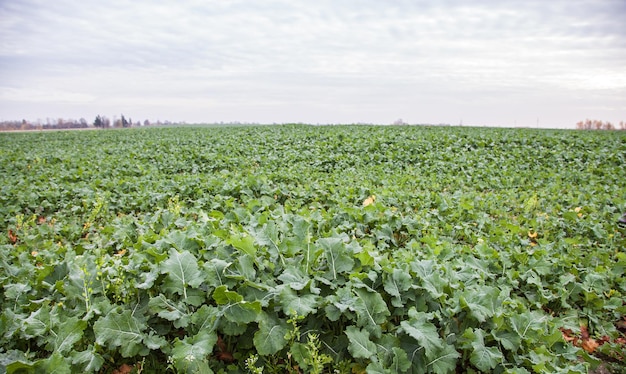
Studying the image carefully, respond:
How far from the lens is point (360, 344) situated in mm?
2732

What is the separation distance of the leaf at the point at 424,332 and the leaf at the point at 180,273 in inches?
67.2

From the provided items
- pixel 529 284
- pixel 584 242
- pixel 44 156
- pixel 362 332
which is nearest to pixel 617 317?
pixel 529 284

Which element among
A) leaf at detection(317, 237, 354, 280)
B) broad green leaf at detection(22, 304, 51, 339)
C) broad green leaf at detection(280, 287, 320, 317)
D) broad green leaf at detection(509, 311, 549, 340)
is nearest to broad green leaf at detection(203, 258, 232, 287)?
broad green leaf at detection(280, 287, 320, 317)

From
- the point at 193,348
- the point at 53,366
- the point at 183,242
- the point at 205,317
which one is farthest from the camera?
the point at 183,242

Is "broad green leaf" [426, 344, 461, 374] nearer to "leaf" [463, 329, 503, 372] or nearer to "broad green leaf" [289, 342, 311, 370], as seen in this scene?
"leaf" [463, 329, 503, 372]

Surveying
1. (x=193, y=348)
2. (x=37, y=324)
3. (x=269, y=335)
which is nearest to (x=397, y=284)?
(x=269, y=335)

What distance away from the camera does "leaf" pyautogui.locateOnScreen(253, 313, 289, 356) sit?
8.84 feet

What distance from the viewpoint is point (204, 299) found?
9.82 feet

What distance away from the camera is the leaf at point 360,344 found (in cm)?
268

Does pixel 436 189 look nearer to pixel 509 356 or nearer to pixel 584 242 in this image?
pixel 584 242

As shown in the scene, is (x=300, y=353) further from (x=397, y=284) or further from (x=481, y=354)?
(x=481, y=354)

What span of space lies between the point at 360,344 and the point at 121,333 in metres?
1.82

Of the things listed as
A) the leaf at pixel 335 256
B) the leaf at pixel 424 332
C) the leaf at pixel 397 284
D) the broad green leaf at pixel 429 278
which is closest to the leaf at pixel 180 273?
the leaf at pixel 335 256

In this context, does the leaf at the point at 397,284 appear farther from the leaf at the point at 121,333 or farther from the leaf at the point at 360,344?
the leaf at the point at 121,333
